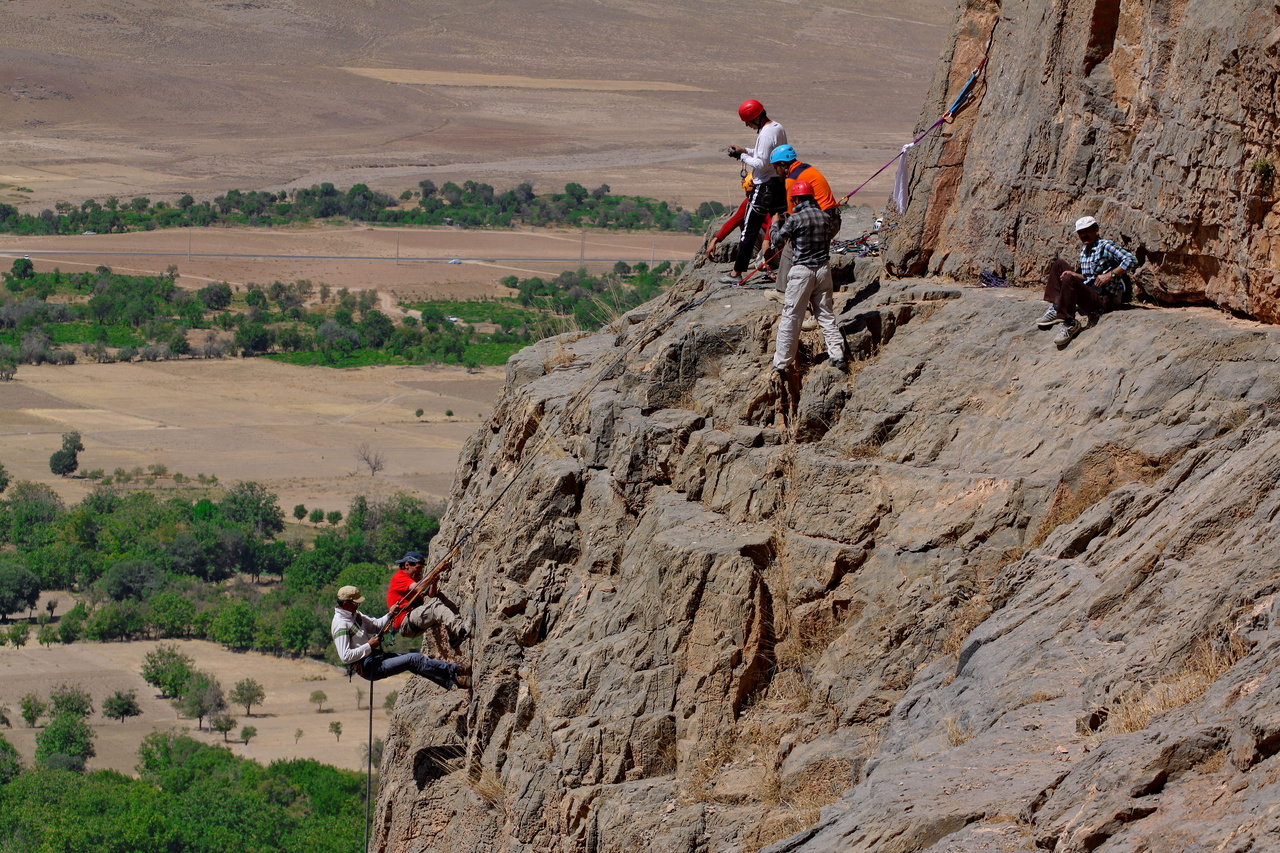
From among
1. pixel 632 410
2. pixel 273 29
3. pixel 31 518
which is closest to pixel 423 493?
pixel 31 518

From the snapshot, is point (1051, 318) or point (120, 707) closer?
point (1051, 318)

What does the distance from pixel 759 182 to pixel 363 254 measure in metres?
84.4

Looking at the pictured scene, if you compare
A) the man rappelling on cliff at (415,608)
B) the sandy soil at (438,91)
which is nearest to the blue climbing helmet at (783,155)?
the man rappelling on cliff at (415,608)

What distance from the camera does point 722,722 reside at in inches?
402

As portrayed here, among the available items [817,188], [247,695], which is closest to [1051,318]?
[817,188]

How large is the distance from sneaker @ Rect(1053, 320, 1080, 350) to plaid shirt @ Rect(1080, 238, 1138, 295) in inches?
13.6

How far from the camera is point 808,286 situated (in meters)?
11.6

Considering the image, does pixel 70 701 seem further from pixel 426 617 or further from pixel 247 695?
pixel 426 617

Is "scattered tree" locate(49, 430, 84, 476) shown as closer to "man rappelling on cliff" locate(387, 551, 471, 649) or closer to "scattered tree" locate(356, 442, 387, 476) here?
"scattered tree" locate(356, 442, 387, 476)

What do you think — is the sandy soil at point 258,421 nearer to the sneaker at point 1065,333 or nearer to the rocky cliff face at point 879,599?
the rocky cliff face at point 879,599

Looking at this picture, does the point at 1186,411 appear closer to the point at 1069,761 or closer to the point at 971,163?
the point at 1069,761

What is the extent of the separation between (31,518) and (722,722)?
155ft

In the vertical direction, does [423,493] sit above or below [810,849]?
below

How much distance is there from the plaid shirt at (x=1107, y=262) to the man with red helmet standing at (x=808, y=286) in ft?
6.40
